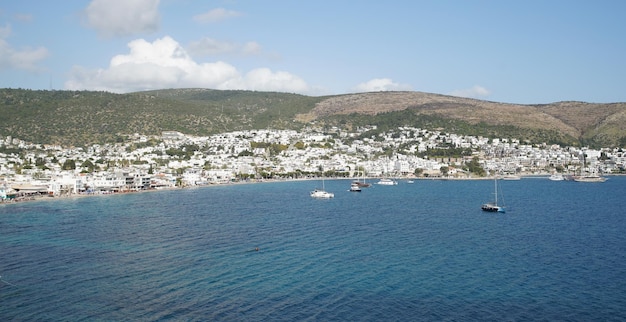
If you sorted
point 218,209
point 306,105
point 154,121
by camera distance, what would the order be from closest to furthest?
point 218,209 < point 154,121 < point 306,105

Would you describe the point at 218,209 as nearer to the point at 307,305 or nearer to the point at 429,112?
the point at 307,305

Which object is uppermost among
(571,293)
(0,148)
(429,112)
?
(429,112)

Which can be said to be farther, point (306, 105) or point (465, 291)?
point (306, 105)

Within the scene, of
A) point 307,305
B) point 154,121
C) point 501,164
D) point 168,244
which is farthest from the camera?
point 154,121

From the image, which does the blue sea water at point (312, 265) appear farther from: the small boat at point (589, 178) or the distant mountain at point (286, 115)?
the distant mountain at point (286, 115)

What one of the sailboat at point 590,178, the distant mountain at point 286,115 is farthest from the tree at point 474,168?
the distant mountain at point 286,115

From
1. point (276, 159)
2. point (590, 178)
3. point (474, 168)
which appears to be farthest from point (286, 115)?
point (590, 178)

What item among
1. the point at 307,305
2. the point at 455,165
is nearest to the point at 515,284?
the point at 307,305
